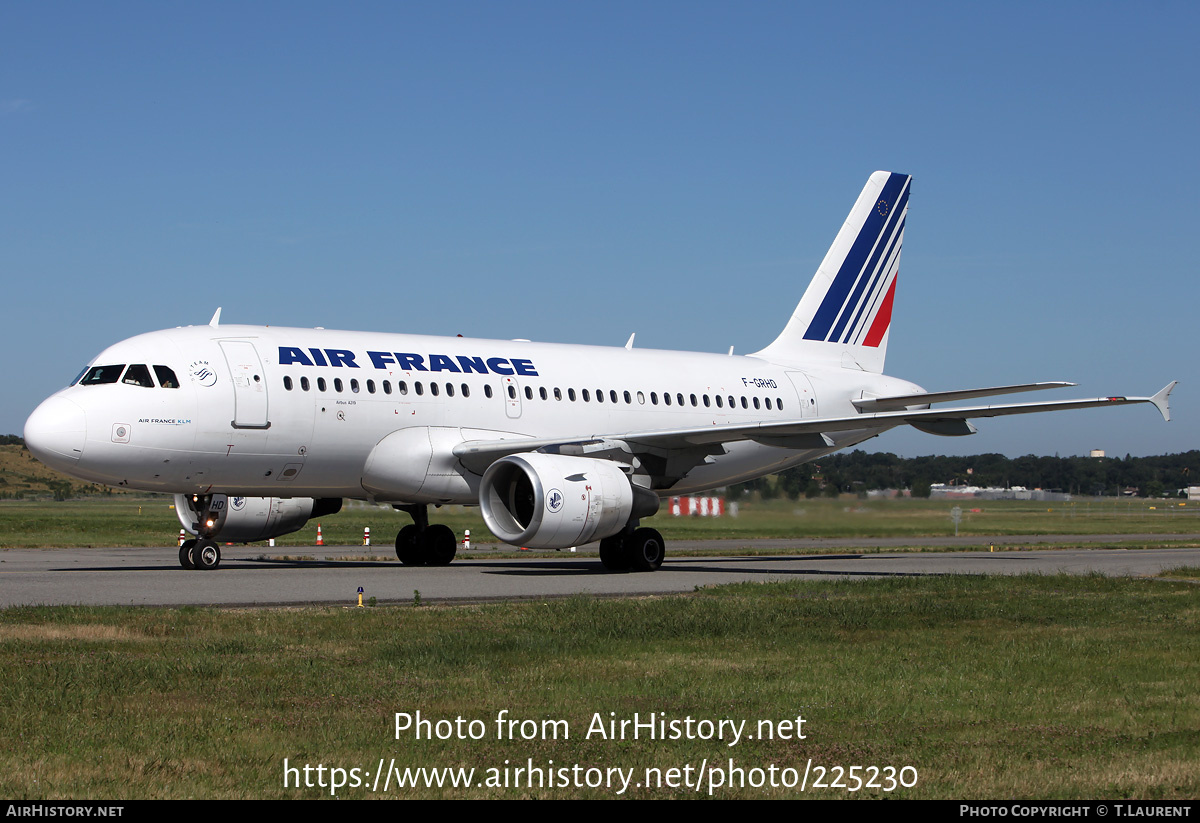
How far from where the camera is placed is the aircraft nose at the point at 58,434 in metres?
19.1

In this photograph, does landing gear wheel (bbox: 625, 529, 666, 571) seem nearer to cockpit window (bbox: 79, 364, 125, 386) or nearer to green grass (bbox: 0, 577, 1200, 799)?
green grass (bbox: 0, 577, 1200, 799)

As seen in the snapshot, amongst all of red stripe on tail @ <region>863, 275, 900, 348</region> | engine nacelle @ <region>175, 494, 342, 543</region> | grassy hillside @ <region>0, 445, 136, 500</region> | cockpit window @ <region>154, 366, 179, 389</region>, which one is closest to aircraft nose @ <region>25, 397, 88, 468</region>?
cockpit window @ <region>154, 366, 179, 389</region>

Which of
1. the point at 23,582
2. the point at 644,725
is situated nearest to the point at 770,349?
the point at 23,582

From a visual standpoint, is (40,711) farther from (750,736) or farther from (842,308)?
(842,308)

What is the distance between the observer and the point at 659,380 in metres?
26.5

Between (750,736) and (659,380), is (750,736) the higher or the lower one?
the lower one

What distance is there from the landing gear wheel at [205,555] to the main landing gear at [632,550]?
6.64 metres

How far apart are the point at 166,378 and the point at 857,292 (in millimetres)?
17296

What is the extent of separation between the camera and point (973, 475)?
40.5m

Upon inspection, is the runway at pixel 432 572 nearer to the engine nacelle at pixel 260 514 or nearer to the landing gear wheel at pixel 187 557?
the landing gear wheel at pixel 187 557

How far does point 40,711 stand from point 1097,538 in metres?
37.4

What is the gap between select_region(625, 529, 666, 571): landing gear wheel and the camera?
22.9 meters

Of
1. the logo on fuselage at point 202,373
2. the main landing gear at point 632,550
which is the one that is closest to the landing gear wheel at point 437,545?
the main landing gear at point 632,550
